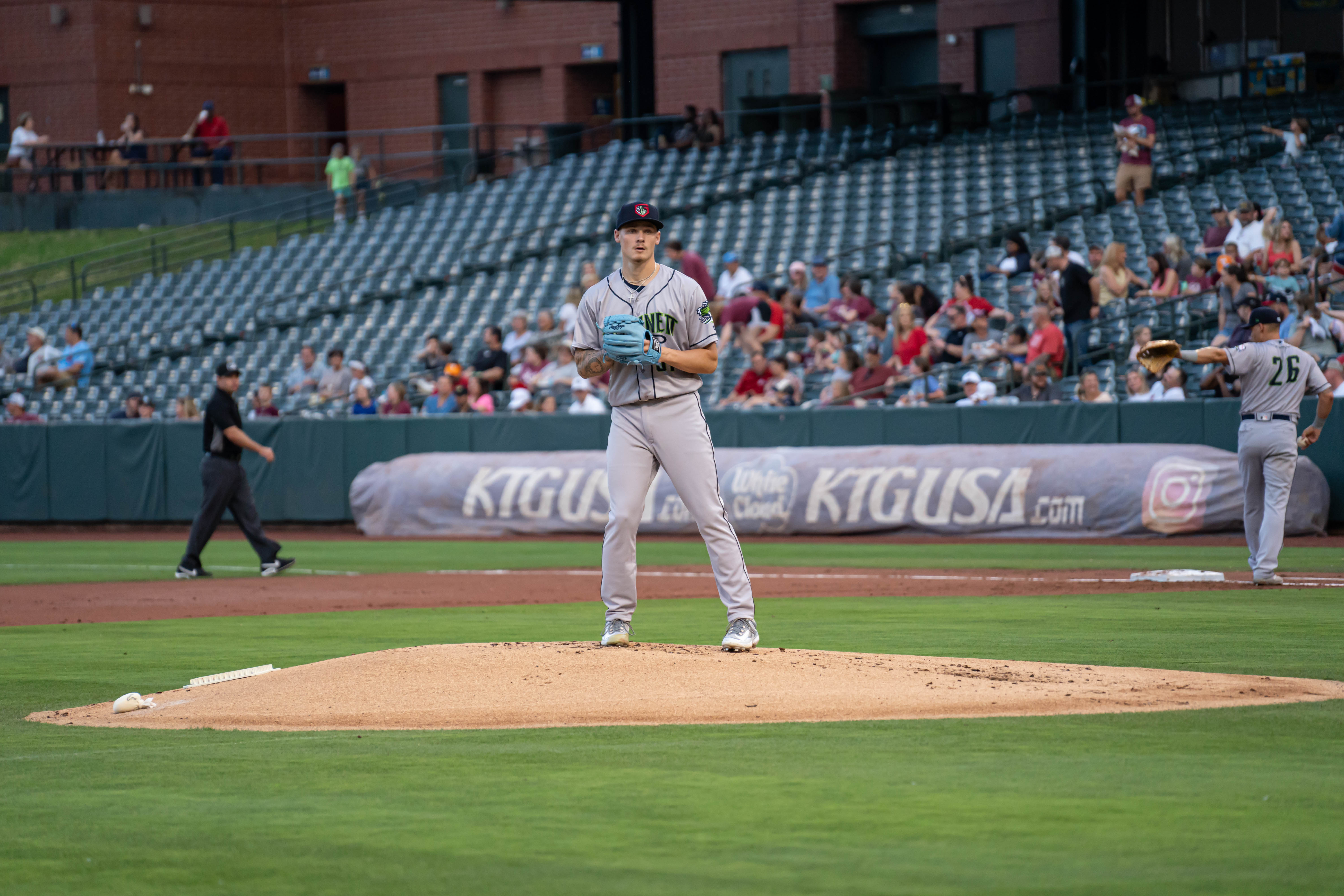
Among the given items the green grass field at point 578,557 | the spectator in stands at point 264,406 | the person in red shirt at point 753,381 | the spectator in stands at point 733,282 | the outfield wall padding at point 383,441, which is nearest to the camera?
the green grass field at point 578,557

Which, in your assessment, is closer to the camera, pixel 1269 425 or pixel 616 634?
pixel 616 634

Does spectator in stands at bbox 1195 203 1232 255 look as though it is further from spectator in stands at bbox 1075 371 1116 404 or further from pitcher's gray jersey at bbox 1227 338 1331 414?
pitcher's gray jersey at bbox 1227 338 1331 414

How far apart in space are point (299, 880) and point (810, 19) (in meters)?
34.4

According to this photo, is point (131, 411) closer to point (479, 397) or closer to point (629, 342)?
point (479, 397)

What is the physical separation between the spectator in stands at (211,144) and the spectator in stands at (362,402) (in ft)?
52.6

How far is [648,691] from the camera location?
671cm

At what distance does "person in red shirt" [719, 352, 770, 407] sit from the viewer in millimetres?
21703

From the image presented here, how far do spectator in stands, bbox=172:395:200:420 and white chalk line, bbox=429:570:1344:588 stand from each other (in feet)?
33.1

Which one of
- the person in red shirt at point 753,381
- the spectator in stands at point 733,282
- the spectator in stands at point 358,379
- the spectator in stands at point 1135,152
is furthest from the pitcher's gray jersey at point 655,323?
the spectator in stands at point 1135,152

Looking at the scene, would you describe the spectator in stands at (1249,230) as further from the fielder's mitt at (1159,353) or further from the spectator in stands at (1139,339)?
the fielder's mitt at (1159,353)

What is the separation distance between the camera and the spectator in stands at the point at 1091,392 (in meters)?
18.9

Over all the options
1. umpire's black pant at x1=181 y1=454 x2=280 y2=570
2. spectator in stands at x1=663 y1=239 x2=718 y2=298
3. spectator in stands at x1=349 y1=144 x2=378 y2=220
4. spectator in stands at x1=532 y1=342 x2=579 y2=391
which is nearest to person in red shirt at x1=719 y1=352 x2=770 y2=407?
spectator in stands at x1=663 y1=239 x2=718 y2=298

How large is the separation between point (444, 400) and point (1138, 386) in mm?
9858

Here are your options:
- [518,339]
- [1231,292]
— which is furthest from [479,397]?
[1231,292]
